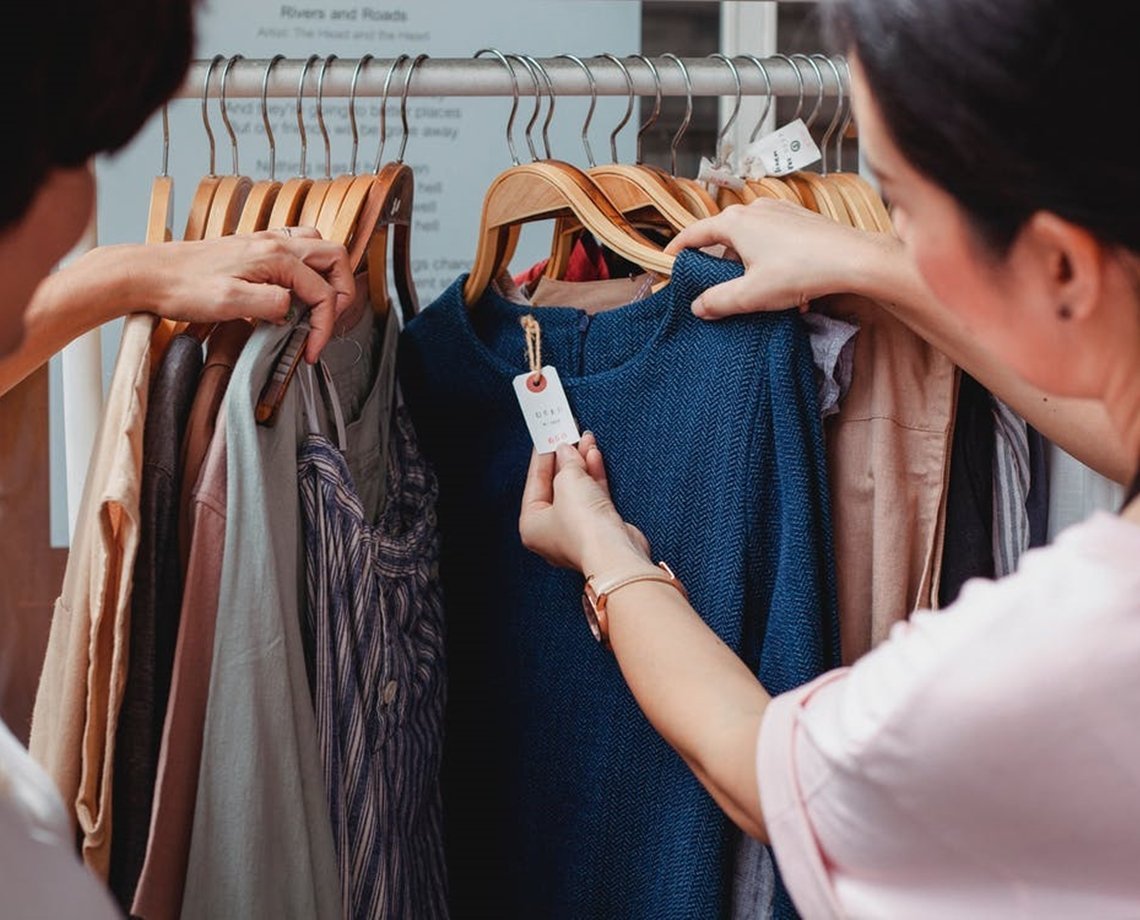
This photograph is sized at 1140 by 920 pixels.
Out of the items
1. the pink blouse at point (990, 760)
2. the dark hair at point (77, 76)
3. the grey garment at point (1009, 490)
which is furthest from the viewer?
the grey garment at point (1009, 490)

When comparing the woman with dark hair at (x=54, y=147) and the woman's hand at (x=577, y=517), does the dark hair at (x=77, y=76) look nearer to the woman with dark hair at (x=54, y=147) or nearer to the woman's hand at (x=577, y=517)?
the woman with dark hair at (x=54, y=147)

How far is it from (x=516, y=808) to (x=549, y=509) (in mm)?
317

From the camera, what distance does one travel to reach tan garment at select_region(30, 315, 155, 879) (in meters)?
0.96

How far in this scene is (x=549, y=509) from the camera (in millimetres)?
1119

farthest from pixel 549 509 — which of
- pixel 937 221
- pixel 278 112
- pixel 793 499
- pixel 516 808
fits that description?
pixel 278 112

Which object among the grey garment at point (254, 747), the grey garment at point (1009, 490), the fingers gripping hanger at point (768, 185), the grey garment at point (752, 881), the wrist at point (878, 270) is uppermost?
the fingers gripping hanger at point (768, 185)

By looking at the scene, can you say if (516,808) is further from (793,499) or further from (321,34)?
(321,34)

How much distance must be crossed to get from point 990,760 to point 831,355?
17.3 inches

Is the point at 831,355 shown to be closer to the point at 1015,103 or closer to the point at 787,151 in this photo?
the point at 787,151

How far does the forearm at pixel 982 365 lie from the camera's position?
0.98m

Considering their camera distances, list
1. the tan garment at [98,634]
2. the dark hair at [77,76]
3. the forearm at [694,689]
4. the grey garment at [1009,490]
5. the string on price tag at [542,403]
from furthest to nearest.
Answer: the string on price tag at [542,403] < the grey garment at [1009,490] < the tan garment at [98,634] < the forearm at [694,689] < the dark hair at [77,76]

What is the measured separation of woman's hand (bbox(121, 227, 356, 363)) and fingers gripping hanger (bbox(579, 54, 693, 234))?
0.30m

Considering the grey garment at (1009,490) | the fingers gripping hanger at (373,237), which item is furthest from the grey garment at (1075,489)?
the fingers gripping hanger at (373,237)

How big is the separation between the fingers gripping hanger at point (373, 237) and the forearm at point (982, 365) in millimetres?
424
